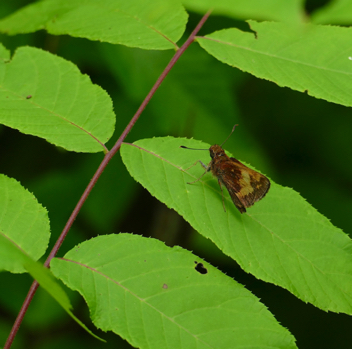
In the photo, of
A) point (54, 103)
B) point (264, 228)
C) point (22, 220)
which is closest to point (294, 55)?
point (264, 228)

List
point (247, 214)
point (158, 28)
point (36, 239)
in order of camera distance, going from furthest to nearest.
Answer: point (158, 28), point (247, 214), point (36, 239)

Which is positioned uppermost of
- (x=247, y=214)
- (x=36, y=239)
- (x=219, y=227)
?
(x=247, y=214)

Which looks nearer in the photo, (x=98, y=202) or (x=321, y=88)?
(x=321, y=88)

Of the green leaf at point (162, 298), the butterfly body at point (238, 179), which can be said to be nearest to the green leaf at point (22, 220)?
the green leaf at point (162, 298)

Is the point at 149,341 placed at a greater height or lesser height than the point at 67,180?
greater

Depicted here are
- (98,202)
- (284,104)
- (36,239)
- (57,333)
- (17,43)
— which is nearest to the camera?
(36,239)

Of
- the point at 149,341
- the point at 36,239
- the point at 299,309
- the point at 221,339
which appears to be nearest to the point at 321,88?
the point at 221,339

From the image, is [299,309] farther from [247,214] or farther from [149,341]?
[149,341]
